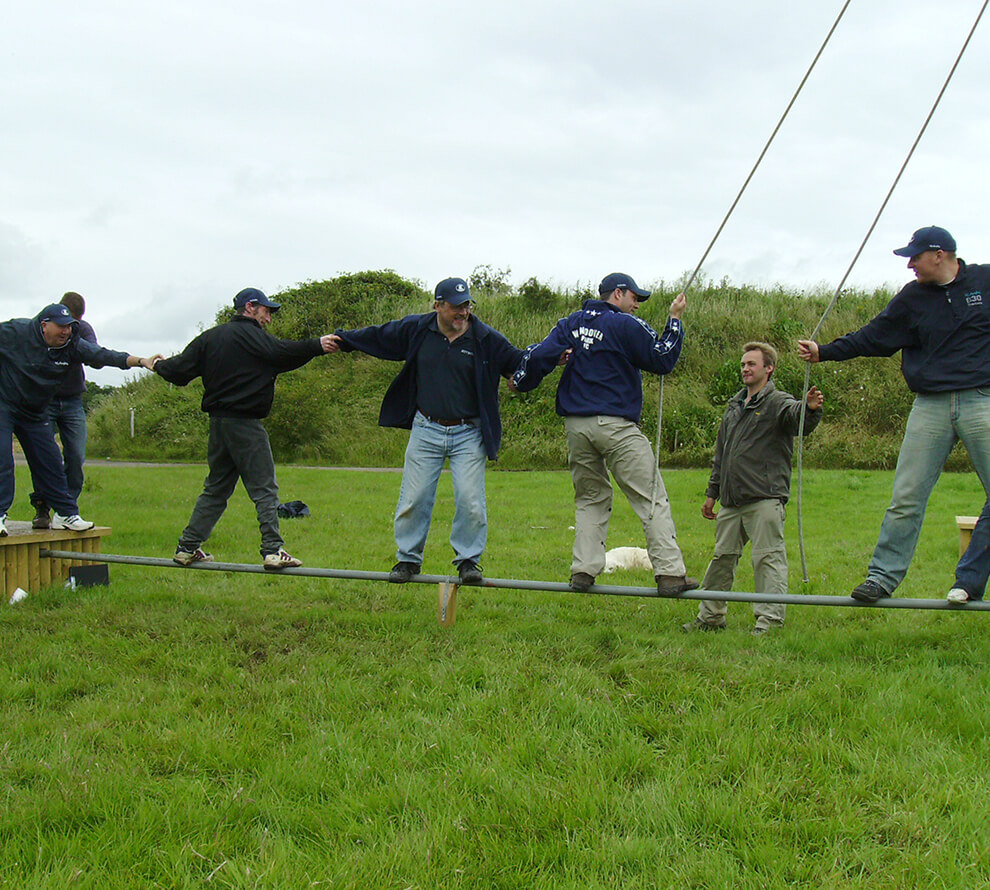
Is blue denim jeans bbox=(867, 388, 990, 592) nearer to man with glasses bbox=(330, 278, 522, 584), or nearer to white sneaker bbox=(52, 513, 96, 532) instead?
man with glasses bbox=(330, 278, 522, 584)

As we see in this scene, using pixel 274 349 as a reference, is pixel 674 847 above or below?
below

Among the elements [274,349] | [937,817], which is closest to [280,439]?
[274,349]

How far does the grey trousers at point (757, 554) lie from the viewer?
20.5 feet

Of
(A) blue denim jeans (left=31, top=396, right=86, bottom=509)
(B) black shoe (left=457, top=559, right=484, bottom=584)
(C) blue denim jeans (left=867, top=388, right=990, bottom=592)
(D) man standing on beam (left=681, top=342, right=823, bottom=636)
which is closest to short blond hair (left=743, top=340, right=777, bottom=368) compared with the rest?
(D) man standing on beam (left=681, top=342, right=823, bottom=636)

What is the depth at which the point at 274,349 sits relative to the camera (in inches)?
265

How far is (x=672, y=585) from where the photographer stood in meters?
5.75

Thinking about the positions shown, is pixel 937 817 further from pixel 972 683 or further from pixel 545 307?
pixel 545 307

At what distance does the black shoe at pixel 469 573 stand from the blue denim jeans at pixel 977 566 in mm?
3100

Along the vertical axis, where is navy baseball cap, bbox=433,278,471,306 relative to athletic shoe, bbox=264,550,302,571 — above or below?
above

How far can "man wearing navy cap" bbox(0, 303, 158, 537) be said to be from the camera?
23.6 ft

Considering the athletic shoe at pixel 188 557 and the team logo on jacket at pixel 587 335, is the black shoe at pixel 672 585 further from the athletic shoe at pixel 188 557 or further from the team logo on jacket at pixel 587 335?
the athletic shoe at pixel 188 557

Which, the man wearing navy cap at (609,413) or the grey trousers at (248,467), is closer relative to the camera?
the man wearing navy cap at (609,413)

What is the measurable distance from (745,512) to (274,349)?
3.74 m

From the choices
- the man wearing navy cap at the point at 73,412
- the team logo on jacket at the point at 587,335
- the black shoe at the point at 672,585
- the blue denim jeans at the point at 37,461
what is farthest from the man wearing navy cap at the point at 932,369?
the man wearing navy cap at the point at 73,412
